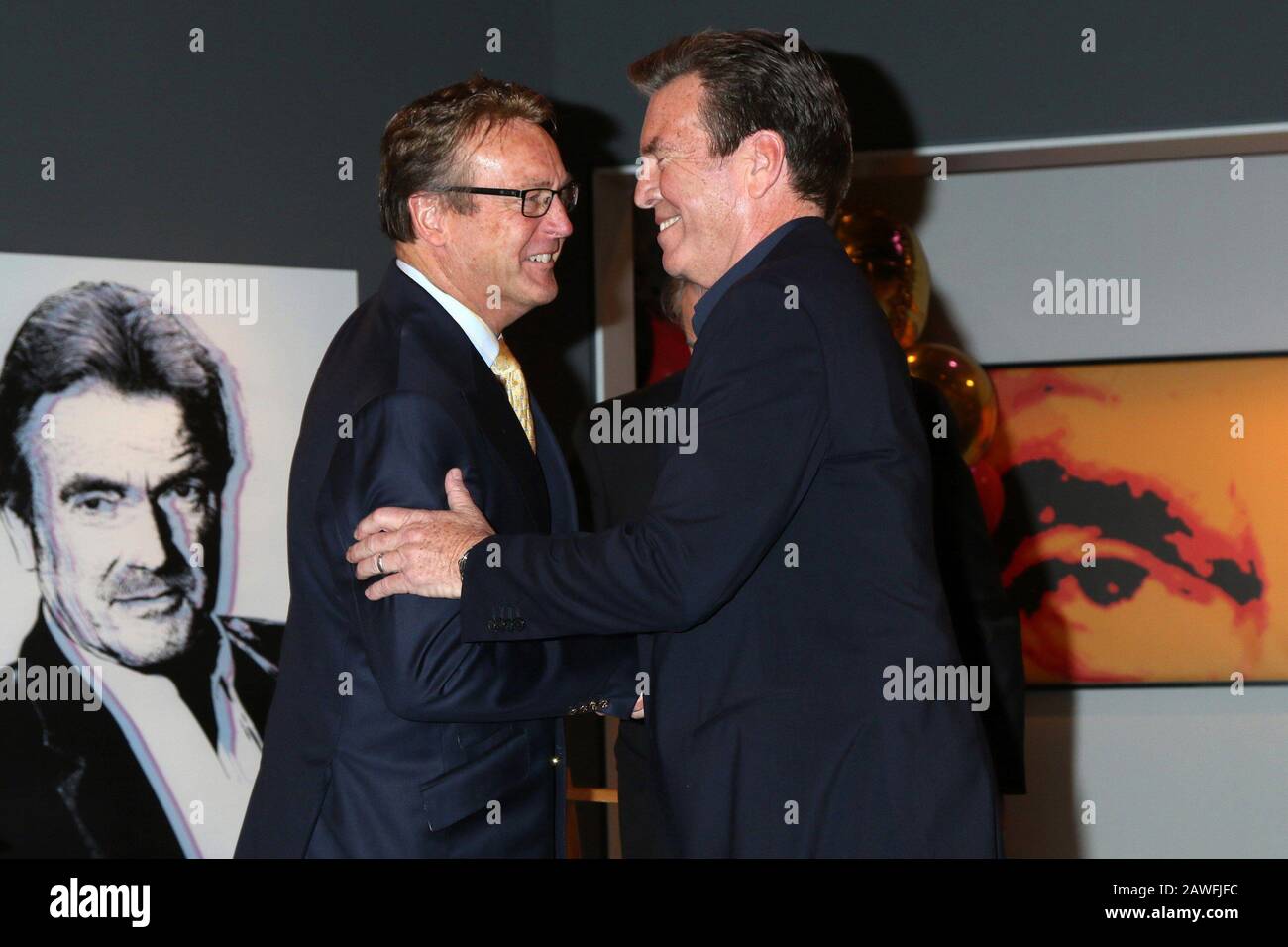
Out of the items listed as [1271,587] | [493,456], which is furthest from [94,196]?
[1271,587]

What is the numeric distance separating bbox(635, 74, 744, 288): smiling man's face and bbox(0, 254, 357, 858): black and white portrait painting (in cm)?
151

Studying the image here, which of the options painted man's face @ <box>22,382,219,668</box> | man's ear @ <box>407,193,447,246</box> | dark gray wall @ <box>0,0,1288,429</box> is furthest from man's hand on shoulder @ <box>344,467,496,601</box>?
dark gray wall @ <box>0,0,1288,429</box>

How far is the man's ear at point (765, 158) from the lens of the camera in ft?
6.94

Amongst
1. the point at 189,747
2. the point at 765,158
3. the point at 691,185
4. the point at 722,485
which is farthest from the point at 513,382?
the point at 189,747

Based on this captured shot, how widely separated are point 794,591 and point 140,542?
1.83m

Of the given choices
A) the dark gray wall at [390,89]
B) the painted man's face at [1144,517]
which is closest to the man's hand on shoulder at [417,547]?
the dark gray wall at [390,89]

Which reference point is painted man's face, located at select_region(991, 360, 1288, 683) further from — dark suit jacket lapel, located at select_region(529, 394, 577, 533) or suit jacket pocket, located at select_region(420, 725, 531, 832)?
suit jacket pocket, located at select_region(420, 725, 531, 832)

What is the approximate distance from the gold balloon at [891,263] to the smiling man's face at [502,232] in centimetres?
197

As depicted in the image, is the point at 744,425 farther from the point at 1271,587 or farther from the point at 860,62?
the point at 1271,587

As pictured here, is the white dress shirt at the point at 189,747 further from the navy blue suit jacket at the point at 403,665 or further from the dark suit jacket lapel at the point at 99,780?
the navy blue suit jacket at the point at 403,665

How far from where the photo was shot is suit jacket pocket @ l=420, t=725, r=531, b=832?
6.91 ft

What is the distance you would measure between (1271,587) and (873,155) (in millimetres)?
2511

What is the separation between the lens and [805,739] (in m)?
1.86

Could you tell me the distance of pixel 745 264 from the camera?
2082 mm
